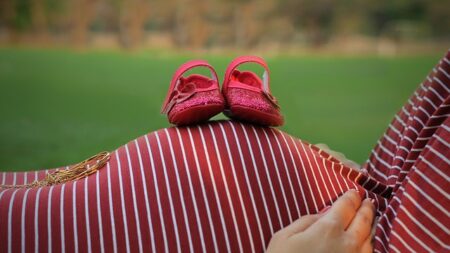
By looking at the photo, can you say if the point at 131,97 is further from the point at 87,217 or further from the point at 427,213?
the point at 427,213

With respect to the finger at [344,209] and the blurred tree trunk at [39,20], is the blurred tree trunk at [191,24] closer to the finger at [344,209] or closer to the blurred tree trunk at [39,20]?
the blurred tree trunk at [39,20]

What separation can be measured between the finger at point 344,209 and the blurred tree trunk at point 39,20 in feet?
11.1

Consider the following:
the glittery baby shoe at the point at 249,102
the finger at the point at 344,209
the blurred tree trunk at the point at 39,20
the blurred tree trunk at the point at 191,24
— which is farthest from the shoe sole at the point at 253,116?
the blurred tree trunk at the point at 39,20

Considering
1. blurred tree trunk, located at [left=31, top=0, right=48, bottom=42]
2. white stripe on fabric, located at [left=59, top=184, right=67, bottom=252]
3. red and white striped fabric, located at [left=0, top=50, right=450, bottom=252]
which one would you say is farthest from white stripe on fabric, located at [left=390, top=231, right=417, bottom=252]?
blurred tree trunk, located at [left=31, top=0, right=48, bottom=42]

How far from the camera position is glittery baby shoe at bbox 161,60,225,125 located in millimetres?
704

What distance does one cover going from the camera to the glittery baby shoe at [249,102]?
2.33 ft

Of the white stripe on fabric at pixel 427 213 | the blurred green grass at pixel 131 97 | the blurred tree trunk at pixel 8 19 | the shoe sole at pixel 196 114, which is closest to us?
the white stripe on fabric at pixel 427 213

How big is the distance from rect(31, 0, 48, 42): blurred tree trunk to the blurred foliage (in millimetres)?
101

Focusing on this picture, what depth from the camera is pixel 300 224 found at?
24.9 inches

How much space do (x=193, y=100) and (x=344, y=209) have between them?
0.22 meters

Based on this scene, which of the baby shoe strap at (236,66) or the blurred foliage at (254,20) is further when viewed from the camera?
the blurred foliage at (254,20)

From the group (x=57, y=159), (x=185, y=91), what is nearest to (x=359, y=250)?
(x=185, y=91)

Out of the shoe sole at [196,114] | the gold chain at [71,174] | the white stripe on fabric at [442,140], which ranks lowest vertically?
the white stripe on fabric at [442,140]

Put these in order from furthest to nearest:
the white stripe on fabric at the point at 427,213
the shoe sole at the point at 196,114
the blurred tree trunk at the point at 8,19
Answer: the blurred tree trunk at the point at 8,19, the shoe sole at the point at 196,114, the white stripe on fabric at the point at 427,213
